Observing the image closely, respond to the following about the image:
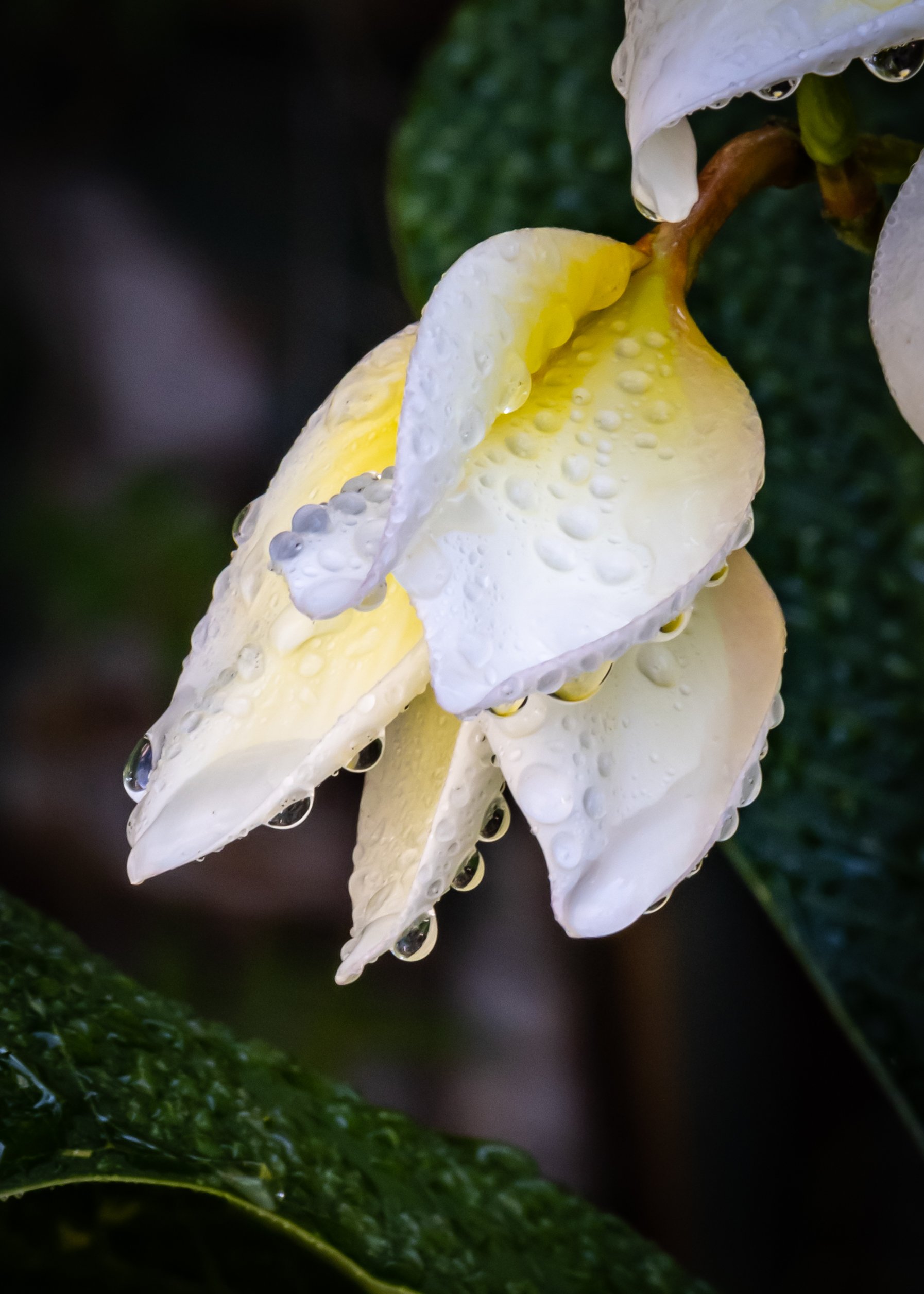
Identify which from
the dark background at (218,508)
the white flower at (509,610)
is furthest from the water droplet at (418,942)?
the dark background at (218,508)

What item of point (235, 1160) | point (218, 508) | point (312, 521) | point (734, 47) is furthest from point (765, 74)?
point (218, 508)

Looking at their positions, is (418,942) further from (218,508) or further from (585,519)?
(218,508)

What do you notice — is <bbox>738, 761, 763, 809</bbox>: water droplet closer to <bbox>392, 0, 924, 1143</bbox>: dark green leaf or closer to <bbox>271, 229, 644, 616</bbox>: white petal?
<bbox>271, 229, 644, 616</bbox>: white petal

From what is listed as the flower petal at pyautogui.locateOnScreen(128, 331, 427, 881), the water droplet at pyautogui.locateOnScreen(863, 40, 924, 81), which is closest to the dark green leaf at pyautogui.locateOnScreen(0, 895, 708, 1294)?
the flower petal at pyautogui.locateOnScreen(128, 331, 427, 881)

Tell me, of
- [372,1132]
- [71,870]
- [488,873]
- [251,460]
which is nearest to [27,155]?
[251,460]

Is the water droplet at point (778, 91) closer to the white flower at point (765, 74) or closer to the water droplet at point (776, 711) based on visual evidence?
the white flower at point (765, 74)

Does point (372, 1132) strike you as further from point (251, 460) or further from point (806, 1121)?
point (251, 460)
